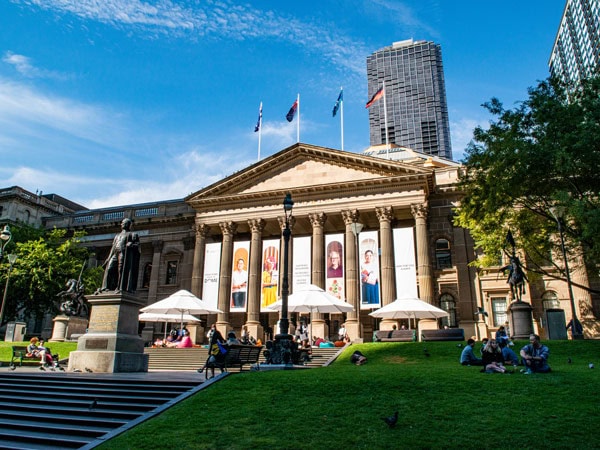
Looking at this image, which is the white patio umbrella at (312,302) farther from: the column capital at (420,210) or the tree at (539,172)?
the column capital at (420,210)

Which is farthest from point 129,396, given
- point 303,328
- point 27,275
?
point 27,275

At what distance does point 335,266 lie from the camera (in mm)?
35125

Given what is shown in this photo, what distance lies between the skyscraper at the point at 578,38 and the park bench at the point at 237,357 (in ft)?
227

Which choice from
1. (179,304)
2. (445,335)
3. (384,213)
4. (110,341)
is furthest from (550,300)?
(110,341)

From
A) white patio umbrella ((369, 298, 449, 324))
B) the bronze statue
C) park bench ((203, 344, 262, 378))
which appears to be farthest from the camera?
white patio umbrella ((369, 298, 449, 324))

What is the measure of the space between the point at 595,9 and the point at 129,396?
286 feet

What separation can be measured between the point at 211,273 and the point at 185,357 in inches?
520

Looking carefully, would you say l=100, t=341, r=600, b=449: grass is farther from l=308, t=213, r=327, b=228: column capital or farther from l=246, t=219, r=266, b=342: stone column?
l=308, t=213, r=327, b=228: column capital

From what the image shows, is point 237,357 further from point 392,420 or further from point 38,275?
point 38,275

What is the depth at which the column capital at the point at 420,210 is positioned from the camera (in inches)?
1377

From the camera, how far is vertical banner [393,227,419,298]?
32.9 metres

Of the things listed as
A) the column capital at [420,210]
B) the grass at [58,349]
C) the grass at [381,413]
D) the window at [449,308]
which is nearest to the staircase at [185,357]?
the grass at [58,349]

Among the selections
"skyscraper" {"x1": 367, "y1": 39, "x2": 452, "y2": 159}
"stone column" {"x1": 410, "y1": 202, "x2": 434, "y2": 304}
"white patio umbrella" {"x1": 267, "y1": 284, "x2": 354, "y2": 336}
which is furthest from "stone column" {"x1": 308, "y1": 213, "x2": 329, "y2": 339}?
"skyscraper" {"x1": 367, "y1": 39, "x2": 452, "y2": 159}

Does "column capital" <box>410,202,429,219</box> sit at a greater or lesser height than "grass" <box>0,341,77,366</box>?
greater
